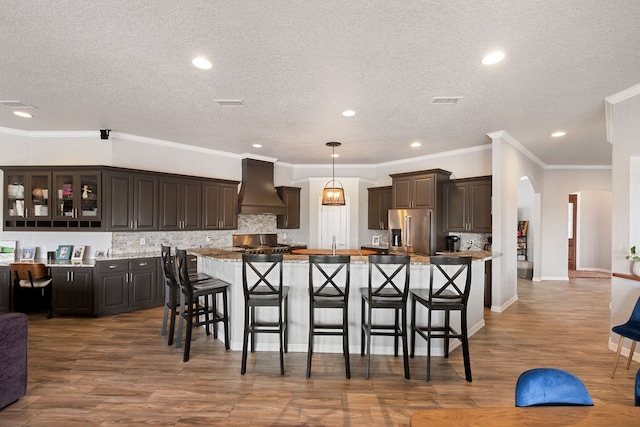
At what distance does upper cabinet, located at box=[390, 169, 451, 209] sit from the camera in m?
6.17

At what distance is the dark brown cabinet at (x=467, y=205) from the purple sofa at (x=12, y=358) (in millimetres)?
6311

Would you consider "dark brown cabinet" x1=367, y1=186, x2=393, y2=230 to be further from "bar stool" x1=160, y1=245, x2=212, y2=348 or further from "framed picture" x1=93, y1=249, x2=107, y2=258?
"framed picture" x1=93, y1=249, x2=107, y2=258

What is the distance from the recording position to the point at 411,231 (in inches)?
248

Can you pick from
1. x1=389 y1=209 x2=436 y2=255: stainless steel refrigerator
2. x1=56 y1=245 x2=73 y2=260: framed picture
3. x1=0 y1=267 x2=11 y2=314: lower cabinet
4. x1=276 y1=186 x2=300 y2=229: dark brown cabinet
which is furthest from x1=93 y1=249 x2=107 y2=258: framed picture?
x1=389 y1=209 x2=436 y2=255: stainless steel refrigerator

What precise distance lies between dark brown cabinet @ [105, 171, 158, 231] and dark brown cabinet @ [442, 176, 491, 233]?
560cm

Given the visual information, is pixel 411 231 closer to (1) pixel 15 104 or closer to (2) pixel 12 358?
(2) pixel 12 358

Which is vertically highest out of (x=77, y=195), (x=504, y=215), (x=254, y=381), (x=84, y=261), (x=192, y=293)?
(x=77, y=195)

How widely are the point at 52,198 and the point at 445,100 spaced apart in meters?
6.10

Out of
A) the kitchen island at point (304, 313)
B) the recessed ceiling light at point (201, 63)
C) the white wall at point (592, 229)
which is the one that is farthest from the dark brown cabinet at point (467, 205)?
the white wall at point (592, 229)

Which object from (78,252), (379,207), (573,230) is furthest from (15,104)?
(573,230)

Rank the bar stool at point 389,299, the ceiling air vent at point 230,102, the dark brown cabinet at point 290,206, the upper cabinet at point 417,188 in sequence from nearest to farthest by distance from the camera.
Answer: the bar stool at point 389,299 → the ceiling air vent at point 230,102 → the upper cabinet at point 417,188 → the dark brown cabinet at point 290,206

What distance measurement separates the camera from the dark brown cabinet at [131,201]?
5.00 meters

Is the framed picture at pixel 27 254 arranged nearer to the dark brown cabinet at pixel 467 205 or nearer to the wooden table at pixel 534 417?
the wooden table at pixel 534 417

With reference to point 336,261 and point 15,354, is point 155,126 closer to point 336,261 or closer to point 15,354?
point 15,354
